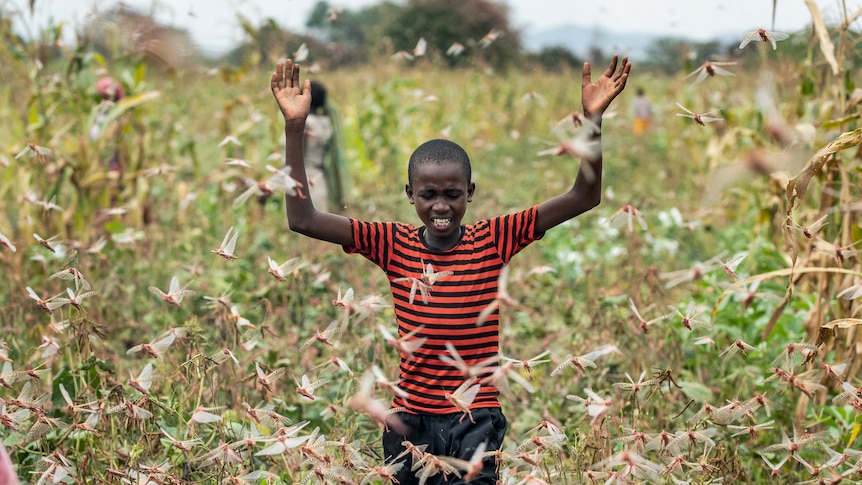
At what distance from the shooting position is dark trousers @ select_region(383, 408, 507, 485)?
76.7 inches

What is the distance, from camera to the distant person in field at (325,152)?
5477 millimetres

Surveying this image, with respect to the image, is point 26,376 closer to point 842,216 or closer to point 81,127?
point 842,216

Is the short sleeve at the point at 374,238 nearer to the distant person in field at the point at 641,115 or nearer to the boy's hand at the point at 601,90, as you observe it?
the boy's hand at the point at 601,90

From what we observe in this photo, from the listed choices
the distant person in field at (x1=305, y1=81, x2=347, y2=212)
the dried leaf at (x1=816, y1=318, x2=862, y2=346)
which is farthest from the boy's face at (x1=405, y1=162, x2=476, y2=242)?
the distant person in field at (x1=305, y1=81, x2=347, y2=212)

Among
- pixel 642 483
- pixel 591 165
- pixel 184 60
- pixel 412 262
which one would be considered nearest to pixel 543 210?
pixel 591 165

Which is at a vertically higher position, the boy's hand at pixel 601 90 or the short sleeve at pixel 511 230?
the boy's hand at pixel 601 90

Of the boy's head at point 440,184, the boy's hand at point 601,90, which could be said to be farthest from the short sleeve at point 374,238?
the boy's hand at point 601,90

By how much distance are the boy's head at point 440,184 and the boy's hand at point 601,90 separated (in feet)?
0.99

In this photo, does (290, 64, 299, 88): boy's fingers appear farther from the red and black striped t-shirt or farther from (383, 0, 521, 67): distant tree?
(383, 0, 521, 67): distant tree

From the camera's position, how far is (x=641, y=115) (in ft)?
42.7

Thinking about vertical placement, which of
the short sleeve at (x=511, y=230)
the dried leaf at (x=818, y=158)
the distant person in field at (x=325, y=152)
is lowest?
the distant person in field at (x=325, y=152)

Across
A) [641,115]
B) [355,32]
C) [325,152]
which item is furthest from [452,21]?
[355,32]

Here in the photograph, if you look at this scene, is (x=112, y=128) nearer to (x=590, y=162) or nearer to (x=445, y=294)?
(x=445, y=294)

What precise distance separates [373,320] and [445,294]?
83 centimetres
